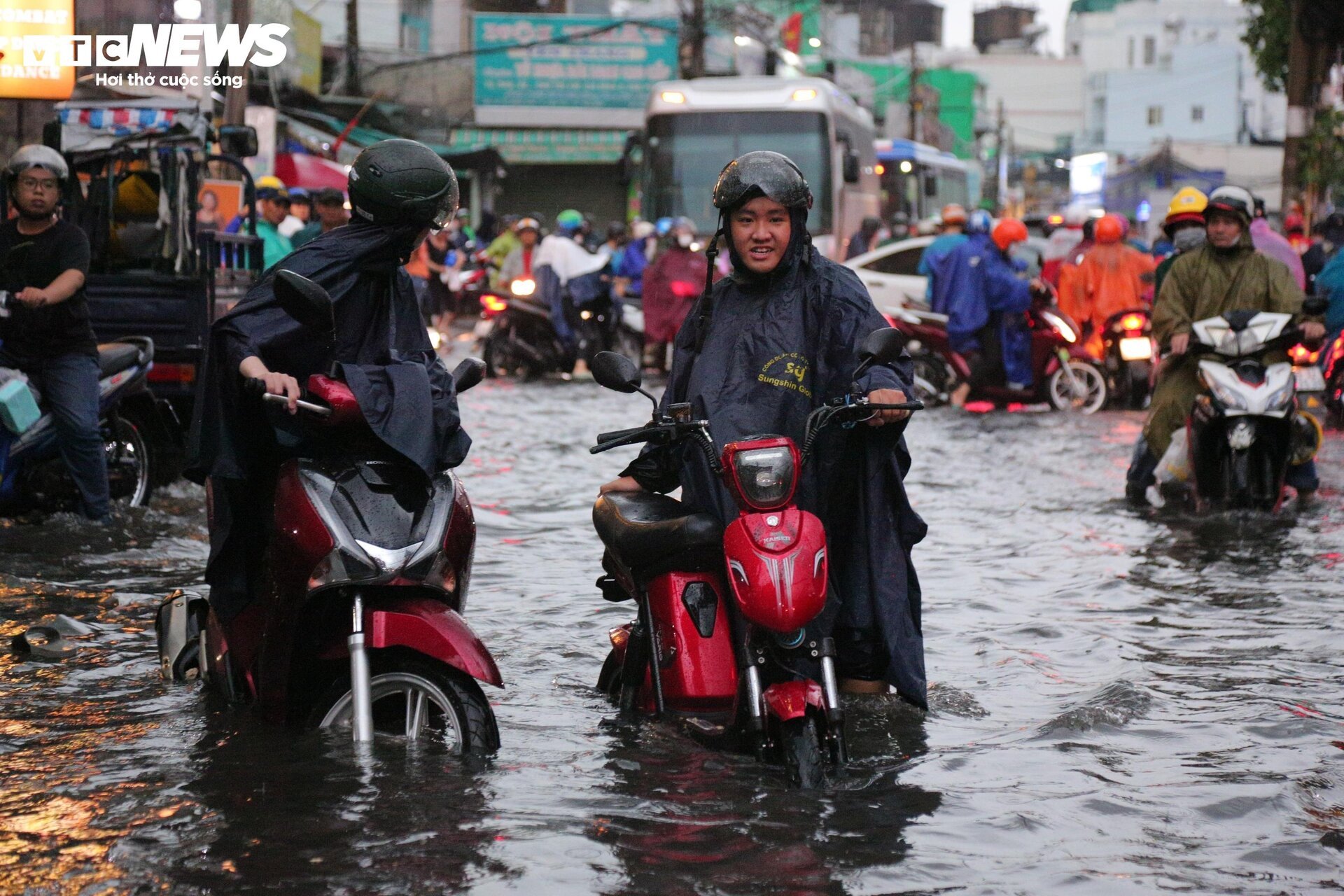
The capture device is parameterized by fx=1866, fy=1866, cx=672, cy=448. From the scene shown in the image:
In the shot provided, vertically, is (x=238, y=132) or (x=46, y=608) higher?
(x=238, y=132)

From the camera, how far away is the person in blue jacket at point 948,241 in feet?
53.4

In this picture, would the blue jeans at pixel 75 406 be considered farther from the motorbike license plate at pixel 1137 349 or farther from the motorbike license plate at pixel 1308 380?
the motorbike license plate at pixel 1137 349

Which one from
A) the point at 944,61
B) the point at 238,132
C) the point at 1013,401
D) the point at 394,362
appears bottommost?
the point at 1013,401

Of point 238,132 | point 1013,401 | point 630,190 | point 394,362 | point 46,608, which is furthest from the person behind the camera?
point 630,190

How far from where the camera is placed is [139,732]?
4938mm

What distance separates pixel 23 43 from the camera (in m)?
14.7

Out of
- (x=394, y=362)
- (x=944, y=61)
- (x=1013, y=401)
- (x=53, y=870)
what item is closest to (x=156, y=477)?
(x=394, y=362)

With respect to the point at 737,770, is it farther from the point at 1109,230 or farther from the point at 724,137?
the point at 724,137

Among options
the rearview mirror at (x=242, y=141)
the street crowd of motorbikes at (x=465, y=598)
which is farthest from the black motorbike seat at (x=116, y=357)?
the street crowd of motorbikes at (x=465, y=598)

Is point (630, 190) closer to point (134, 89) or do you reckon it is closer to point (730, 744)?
point (134, 89)

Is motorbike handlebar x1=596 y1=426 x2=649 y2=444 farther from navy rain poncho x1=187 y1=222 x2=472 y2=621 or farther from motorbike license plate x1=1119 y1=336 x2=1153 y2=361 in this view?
motorbike license plate x1=1119 y1=336 x2=1153 y2=361

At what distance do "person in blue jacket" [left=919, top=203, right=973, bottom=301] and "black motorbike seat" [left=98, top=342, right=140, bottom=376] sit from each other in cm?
860

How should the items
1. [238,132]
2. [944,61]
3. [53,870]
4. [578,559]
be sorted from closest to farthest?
[53,870]
[578,559]
[238,132]
[944,61]

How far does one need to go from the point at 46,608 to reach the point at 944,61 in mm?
85685
